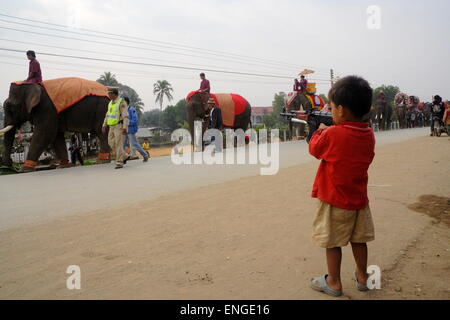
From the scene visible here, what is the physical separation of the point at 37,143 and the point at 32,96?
1089 mm

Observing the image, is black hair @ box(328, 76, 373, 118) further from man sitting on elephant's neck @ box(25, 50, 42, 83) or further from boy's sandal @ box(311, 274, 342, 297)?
man sitting on elephant's neck @ box(25, 50, 42, 83)

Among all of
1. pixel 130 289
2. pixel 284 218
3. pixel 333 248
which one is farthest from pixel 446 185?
pixel 130 289

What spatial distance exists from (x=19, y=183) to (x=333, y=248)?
606 centimetres

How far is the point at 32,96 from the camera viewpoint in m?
8.50

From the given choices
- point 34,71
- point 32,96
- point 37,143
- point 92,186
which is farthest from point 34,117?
point 92,186

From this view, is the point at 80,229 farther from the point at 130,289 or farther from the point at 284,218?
the point at 284,218

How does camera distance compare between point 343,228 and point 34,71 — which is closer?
point 343,228

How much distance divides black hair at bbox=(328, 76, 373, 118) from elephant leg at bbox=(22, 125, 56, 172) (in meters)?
7.96

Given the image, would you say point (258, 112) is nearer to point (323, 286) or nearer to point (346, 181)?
point (346, 181)

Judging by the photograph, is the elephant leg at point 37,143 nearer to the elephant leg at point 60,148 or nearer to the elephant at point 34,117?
the elephant at point 34,117

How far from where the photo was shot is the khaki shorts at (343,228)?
94.0 inches

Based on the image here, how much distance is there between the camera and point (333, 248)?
2400 mm
